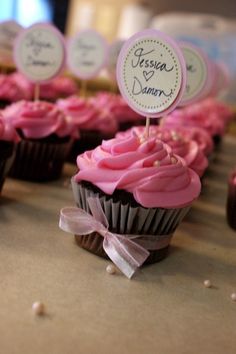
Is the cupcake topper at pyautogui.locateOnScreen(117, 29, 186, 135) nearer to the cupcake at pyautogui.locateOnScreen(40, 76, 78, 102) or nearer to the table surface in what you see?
the table surface

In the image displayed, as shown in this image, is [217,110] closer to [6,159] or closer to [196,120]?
[196,120]

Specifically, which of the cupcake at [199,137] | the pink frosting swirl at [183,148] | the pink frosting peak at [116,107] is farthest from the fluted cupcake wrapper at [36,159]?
the pink frosting peak at [116,107]

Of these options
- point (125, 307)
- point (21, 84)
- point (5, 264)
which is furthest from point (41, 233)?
point (21, 84)

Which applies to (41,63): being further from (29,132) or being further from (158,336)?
(158,336)

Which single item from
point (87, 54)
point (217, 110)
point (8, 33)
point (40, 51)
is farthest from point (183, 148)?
point (217, 110)

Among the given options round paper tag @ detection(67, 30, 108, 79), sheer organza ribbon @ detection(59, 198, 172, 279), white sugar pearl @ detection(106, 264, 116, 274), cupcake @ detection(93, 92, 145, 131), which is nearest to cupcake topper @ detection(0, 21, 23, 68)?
round paper tag @ detection(67, 30, 108, 79)
